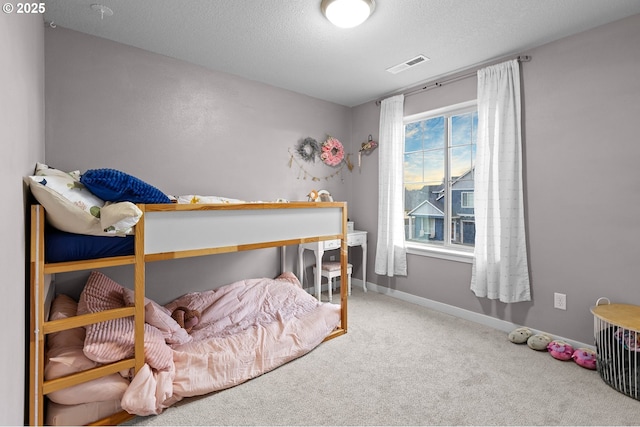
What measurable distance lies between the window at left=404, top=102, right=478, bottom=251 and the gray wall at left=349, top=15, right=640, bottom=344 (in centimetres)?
63

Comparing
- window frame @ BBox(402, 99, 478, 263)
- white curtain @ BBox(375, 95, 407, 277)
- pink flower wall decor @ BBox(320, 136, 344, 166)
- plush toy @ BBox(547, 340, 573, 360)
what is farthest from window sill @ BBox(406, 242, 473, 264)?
pink flower wall decor @ BBox(320, 136, 344, 166)

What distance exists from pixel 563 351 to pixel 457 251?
1.16m

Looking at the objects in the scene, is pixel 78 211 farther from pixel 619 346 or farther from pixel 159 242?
pixel 619 346

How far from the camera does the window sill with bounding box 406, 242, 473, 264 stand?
298 cm

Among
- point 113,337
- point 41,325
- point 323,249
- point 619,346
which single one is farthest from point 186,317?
point 619,346

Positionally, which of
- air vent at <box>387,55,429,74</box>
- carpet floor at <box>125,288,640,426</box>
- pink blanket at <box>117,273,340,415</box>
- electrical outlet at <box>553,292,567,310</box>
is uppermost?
air vent at <box>387,55,429,74</box>

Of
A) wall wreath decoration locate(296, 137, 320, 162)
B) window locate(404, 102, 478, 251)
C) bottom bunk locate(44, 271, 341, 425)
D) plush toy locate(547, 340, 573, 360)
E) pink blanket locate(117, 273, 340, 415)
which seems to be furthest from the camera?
wall wreath decoration locate(296, 137, 320, 162)

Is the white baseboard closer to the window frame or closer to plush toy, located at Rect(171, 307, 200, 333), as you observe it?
the window frame

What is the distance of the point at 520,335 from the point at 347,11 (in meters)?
2.63

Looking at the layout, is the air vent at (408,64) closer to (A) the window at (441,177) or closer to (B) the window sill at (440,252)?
(A) the window at (441,177)

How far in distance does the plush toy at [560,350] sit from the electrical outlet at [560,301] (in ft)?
0.88

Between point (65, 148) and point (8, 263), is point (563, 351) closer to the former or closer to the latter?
point (8, 263)

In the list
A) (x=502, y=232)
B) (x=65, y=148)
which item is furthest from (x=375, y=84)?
(x=65, y=148)

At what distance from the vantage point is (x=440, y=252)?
3.17m
